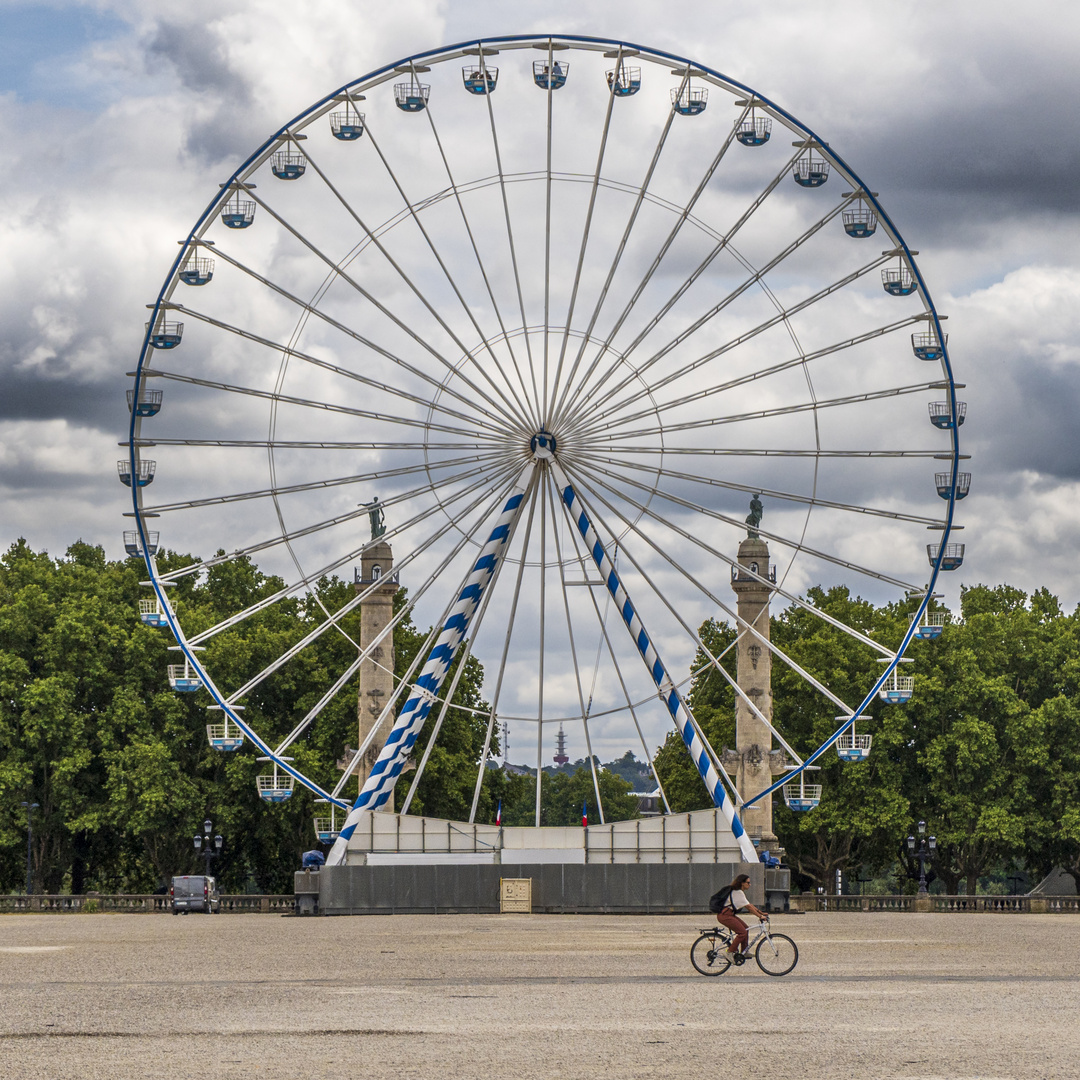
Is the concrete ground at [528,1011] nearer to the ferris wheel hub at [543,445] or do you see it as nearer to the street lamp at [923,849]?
the ferris wheel hub at [543,445]

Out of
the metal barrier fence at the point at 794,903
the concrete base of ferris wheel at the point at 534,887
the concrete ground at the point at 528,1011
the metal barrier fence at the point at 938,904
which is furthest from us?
the metal barrier fence at the point at 938,904

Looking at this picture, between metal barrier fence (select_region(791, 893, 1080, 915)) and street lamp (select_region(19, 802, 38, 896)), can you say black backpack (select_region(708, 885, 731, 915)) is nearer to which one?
metal barrier fence (select_region(791, 893, 1080, 915))

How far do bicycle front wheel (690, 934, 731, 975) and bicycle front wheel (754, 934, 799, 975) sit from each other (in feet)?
1.47

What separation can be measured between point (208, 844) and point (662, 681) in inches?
1038

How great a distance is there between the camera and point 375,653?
6216cm

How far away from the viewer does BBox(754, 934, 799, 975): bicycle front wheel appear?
24297 millimetres

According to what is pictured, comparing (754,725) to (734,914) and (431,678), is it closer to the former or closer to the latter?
(431,678)

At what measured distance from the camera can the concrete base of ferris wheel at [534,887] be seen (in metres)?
49.8

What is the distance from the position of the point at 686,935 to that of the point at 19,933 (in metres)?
16.3

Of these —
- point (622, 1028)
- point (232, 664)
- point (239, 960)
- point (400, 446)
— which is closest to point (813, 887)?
point (232, 664)

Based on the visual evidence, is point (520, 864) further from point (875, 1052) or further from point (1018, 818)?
point (875, 1052)

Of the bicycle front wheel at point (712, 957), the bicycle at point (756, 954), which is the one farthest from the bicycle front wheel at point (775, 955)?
the bicycle front wheel at point (712, 957)

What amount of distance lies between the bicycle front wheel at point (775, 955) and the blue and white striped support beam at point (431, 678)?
22710mm

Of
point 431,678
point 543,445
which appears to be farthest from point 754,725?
point 543,445
